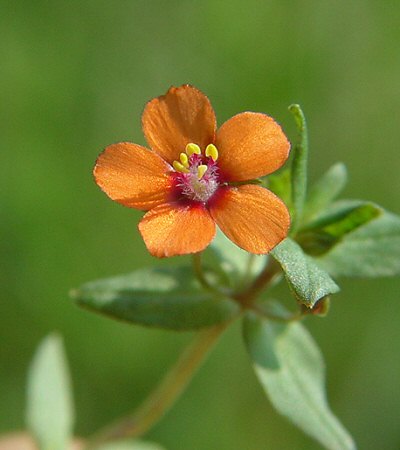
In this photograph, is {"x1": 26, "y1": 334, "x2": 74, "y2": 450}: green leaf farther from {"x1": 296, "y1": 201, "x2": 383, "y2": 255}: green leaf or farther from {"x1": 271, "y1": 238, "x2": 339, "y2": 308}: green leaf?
{"x1": 271, "y1": 238, "x2": 339, "y2": 308}: green leaf

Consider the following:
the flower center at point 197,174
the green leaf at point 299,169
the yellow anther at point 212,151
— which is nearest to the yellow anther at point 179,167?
the flower center at point 197,174

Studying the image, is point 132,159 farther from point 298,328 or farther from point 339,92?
point 339,92

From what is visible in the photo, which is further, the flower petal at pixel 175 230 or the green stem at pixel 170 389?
the green stem at pixel 170 389

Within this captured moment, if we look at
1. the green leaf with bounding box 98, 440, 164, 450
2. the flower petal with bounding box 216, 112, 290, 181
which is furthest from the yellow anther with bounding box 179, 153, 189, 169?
the green leaf with bounding box 98, 440, 164, 450

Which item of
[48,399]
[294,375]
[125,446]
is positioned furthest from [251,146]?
[48,399]

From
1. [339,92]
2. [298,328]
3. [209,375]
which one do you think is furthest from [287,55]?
[298,328]

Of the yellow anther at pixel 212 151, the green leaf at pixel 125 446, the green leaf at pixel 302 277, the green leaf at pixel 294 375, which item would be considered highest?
the yellow anther at pixel 212 151

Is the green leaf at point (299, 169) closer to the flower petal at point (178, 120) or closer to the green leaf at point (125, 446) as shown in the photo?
the flower petal at point (178, 120)
